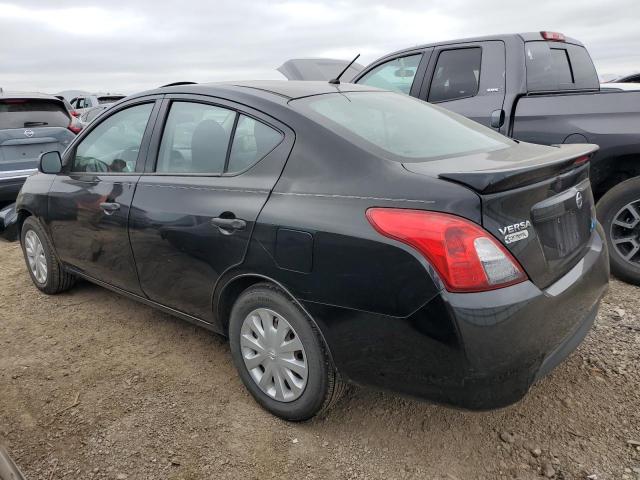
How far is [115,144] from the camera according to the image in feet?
11.1

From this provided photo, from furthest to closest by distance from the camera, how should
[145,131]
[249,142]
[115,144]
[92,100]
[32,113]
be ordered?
[92,100]
[32,113]
[115,144]
[145,131]
[249,142]

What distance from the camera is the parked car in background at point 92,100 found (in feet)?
55.8

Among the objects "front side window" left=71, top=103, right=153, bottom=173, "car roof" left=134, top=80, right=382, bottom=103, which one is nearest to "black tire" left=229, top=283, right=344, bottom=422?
"car roof" left=134, top=80, right=382, bottom=103

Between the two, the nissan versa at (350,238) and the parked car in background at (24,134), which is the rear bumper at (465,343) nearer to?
the nissan versa at (350,238)

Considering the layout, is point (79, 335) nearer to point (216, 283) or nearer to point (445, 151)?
point (216, 283)

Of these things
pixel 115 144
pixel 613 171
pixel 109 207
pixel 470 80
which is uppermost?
pixel 470 80

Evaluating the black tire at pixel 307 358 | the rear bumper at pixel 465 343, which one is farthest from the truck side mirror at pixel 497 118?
the black tire at pixel 307 358

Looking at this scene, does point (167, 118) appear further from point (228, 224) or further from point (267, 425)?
point (267, 425)

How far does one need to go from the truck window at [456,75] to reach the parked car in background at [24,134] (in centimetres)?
466

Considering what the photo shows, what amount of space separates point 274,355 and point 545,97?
10.1 feet

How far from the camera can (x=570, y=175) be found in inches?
90.3

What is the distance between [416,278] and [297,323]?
25.1 inches

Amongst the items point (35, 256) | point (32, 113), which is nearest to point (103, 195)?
point (35, 256)

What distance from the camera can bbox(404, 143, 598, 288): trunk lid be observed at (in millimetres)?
1887
